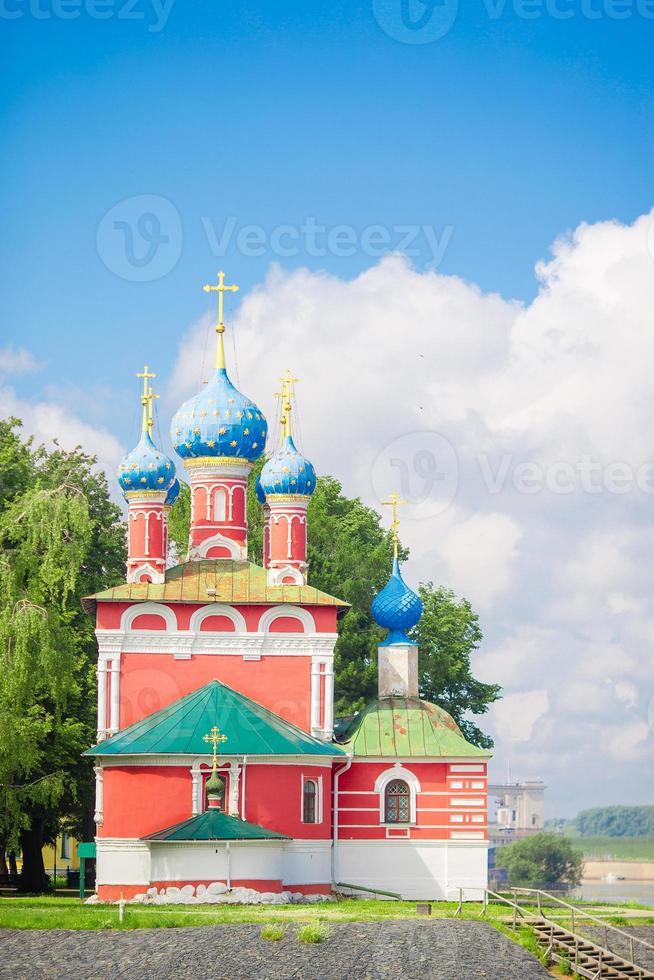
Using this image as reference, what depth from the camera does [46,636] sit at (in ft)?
108

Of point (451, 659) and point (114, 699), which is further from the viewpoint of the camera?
point (451, 659)

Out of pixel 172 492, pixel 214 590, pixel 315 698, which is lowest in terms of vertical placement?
pixel 315 698

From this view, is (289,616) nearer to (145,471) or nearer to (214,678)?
(214,678)

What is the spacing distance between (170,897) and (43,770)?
26.1 feet

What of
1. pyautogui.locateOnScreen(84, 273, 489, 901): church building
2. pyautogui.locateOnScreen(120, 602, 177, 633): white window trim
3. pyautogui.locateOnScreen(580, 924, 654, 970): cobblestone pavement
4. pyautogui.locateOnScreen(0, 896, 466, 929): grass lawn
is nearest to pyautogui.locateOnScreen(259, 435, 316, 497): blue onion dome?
pyautogui.locateOnScreen(84, 273, 489, 901): church building

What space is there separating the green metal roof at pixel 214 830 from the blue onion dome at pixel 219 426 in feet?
30.0

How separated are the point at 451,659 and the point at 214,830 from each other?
16.4m

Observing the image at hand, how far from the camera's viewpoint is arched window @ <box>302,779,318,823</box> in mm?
36406

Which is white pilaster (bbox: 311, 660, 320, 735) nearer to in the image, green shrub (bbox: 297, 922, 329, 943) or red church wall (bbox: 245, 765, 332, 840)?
red church wall (bbox: 245, 765, 332, 840)

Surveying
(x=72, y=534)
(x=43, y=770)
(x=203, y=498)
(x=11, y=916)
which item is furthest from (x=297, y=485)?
(x=11, y=916)

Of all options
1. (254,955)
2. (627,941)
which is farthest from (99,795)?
(627,941)

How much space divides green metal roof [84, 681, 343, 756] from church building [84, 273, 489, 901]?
5cm

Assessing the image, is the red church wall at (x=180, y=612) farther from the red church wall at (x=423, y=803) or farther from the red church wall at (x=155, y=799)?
the red church wall at (x=155, y=799)

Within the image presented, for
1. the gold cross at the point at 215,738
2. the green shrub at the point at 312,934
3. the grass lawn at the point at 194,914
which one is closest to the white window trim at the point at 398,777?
the grass lawn at the point at 194,914
